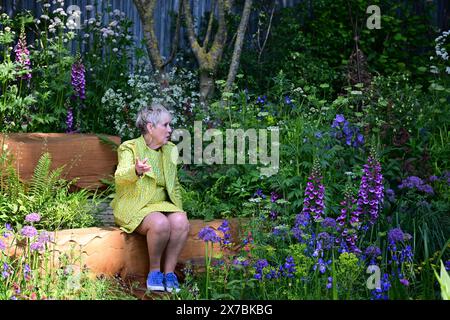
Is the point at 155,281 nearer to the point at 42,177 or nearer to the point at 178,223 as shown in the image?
the point at 178,223

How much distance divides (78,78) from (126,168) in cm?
184

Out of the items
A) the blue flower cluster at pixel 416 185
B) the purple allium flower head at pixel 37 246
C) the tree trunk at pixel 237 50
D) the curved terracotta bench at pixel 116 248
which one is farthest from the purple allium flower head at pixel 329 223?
the tree trunk at pixel 237 50

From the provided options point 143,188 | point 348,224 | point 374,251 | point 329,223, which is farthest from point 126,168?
point 374,251

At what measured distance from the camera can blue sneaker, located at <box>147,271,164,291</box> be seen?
496 centimetres

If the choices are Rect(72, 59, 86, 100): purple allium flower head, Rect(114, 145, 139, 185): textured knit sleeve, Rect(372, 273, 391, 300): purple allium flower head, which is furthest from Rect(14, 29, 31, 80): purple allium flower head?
Rect(372, 273, 391, 300): purple allium flower head

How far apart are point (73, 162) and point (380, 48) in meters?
4.78

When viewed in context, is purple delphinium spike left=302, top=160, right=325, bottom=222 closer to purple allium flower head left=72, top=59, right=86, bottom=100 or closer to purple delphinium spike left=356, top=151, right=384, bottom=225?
purple delphinium spike left=356, top=151, right=384, bottom=225

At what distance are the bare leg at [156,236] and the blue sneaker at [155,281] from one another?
0.19 ft

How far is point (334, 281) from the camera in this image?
4.07 m

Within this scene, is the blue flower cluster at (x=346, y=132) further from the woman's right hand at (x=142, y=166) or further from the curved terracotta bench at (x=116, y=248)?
the woman's right hand at (x=142, y=166)

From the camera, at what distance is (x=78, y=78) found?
6.75 m
